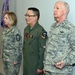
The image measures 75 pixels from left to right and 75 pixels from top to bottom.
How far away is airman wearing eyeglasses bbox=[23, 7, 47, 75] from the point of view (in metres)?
2.37

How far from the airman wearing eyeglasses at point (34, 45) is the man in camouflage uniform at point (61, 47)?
345 millimetres

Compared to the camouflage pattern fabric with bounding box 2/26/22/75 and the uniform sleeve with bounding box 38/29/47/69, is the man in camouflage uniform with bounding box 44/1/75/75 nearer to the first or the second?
the uniform sleeve with bounding box 38/29/47/69

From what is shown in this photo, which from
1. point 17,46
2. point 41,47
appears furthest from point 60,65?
point 17,46

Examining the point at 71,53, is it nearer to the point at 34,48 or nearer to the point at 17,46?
the point at 34,48

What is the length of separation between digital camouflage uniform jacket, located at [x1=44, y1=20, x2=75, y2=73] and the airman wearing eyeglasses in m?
0.35

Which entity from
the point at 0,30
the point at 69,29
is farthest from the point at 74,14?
the point at 0,30

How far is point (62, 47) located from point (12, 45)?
3.51ft

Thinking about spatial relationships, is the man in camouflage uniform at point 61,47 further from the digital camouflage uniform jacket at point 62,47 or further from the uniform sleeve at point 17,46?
the uniform sleeve at point 17,46

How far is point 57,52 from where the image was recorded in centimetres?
196

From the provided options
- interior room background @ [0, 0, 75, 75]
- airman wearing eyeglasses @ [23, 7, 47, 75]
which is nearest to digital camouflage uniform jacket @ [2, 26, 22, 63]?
airman wearing eyeglasses @ [23, 7, 47, 75]

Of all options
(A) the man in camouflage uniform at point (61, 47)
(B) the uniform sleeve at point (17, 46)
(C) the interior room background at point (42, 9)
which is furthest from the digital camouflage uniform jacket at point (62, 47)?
(B) the uniform sleeve at point (17, 46)

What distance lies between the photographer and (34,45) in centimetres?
242

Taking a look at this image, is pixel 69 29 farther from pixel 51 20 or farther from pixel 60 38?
pixel 51 20

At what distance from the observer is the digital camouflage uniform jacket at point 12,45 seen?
2.79m
